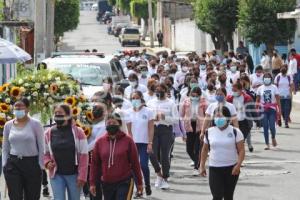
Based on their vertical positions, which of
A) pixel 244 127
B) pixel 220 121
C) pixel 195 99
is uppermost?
pixel 220 121

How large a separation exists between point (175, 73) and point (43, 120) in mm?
12661

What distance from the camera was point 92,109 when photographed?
13070mm

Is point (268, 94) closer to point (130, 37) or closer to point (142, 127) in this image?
point (142, 127)

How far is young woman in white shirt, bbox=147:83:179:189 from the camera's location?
620 inches

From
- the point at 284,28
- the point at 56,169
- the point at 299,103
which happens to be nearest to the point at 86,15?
the point at 284,28

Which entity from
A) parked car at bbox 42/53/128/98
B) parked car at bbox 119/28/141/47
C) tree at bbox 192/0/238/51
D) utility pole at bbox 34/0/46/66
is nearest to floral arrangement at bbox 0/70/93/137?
parked car at bbox 42/53/128/98

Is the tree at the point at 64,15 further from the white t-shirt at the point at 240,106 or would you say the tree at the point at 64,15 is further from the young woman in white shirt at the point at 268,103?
the white t-shirt at the point at 240,106

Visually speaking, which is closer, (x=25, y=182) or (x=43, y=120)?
(x=25, y=182)

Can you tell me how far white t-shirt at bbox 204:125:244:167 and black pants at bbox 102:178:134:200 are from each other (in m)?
1.44

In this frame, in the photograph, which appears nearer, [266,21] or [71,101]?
[71,101]

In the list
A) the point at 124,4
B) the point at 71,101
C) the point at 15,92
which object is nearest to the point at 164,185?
the point at 71,101

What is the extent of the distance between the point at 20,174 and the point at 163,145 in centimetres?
443

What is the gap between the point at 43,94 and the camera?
46.9 feet

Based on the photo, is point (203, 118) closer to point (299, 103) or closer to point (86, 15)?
point (299, 103)
